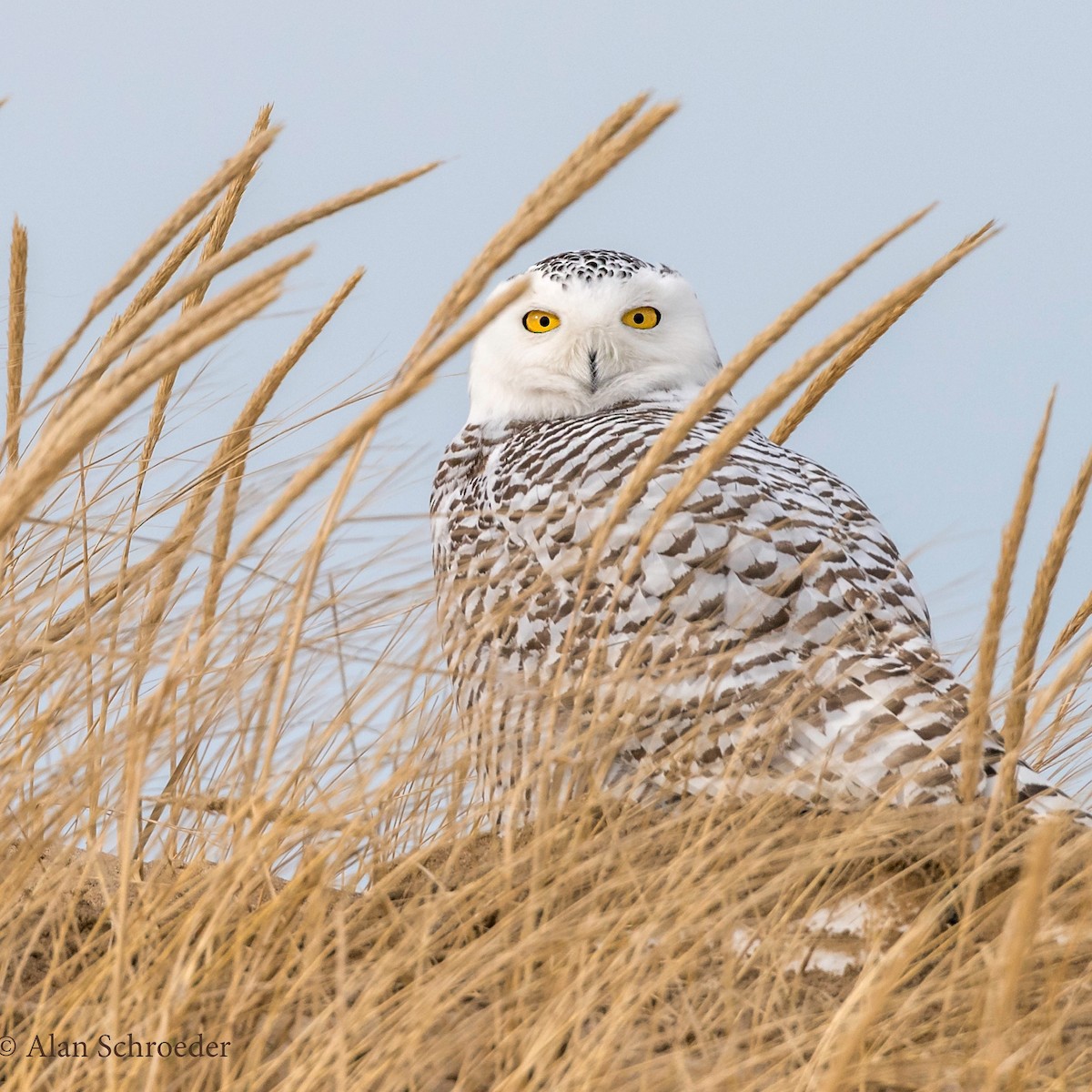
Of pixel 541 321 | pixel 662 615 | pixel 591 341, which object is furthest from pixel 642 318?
pixel 662 615

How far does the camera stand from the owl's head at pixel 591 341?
3436 millimetres

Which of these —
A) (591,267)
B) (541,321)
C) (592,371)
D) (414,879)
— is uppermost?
(591,267)

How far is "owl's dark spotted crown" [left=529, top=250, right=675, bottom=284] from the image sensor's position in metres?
3.46

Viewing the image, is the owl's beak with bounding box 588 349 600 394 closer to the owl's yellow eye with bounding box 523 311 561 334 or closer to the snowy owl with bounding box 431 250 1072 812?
the snowy owl with bounding box 431 250 1072 812

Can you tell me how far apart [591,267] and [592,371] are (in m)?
0.28

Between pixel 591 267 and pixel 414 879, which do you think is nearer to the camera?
pixel 414 879

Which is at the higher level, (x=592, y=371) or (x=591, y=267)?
(x=591, y=267)

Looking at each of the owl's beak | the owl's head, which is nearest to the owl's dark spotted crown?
the owl's head

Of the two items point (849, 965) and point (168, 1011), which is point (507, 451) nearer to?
point (849, 965)

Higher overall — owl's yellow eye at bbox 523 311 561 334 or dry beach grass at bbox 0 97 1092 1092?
owl's yellow eye at bbox 523 311 561 334

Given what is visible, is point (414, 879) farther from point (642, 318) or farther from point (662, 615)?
point (642, 318)

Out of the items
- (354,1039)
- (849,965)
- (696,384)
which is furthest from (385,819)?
(696,384)

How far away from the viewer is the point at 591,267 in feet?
11.4

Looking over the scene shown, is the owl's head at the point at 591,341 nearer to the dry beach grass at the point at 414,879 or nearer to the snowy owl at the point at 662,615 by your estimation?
the snowy owl at the point at 662,615
